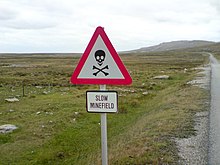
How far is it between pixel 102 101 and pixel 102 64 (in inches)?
22.5

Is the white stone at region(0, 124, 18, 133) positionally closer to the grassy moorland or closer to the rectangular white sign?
the grassy moorland

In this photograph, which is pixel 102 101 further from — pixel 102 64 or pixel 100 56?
pixel 100 56

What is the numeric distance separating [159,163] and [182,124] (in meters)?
3.97

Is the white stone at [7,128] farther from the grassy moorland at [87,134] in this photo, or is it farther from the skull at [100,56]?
the skull at [100,56]

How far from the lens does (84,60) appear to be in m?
→ 4.56

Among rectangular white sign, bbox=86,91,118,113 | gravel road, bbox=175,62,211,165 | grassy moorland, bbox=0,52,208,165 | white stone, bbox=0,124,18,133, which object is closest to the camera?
rectangular white sign, bbox=86,91,118,113

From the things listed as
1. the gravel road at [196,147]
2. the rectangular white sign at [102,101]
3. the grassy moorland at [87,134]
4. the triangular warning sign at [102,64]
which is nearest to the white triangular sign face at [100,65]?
the triangular warning sign at [102,64]

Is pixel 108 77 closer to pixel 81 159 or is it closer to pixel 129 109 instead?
pixel 81 159

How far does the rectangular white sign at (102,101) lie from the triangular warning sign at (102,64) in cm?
17

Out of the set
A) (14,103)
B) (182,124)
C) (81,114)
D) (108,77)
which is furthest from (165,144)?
(14,103)

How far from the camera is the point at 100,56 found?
451 centimetres

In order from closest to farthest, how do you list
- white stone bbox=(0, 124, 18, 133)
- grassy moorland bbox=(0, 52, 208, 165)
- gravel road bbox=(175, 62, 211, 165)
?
gravel road bbox=(175, 62, 211, 165), grassy moorland bbox=(0, 52, 208, 165), white stone bbox=(0, 124, 18, 133)

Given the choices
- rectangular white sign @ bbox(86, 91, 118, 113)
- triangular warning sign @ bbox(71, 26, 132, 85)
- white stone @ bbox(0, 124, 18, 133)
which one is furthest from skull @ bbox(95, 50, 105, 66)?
white stone @ bbox(0, 124, 18, 133)

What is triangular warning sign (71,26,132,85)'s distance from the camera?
4.43 m
